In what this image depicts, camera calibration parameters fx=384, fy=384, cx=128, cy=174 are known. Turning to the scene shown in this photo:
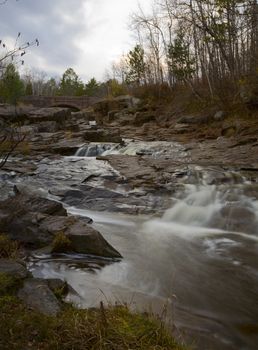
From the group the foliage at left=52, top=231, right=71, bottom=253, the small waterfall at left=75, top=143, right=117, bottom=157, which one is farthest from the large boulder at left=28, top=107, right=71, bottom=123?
the foliage at left=52, top=231, right=71, bottom=253

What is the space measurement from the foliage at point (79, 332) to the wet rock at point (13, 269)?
79 cm

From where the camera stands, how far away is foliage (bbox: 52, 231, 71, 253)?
571 cm

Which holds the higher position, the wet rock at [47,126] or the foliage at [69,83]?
the foliage at [69,83]

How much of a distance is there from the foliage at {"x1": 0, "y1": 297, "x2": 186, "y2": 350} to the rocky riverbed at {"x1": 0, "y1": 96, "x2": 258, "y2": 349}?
880mm

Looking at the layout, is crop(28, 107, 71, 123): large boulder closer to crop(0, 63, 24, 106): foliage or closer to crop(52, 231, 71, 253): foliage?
crop(52, 231, 71, 253): foliage

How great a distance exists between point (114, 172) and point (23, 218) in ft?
19.0

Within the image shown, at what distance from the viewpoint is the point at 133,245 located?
673cm

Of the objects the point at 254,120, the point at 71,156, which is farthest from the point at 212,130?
the point at 71,156

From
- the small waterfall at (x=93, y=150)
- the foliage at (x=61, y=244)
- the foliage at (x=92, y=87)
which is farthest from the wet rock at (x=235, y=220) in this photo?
the foliage at (x=92, y=87)

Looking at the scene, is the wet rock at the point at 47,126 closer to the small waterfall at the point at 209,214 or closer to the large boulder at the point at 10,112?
the large boulder at the point at 10,112

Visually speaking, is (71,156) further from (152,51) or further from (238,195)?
(152,51)

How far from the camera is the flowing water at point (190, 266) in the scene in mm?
4051

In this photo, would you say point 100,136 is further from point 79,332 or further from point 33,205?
point 79,332

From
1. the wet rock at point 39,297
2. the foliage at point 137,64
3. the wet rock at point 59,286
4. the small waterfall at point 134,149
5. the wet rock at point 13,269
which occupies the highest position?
the foliage at point 137,64
